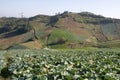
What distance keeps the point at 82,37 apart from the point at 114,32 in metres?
25.0

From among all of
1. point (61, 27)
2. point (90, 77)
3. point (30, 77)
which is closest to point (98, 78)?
point (90, 77)

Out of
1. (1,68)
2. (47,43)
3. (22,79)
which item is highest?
(22,79)

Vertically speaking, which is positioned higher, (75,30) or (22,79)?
(22,79)

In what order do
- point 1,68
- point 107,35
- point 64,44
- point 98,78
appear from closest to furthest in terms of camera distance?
point 98,78, point 1,68, point 64,44, point 107,35

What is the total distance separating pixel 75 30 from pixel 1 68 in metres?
167

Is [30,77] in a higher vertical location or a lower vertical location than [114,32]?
higher

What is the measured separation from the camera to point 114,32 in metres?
198

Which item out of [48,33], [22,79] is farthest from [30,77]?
[48,33]

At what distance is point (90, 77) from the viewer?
551 inches

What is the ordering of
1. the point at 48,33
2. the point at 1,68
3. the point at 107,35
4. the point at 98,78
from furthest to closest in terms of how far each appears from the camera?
the point at 107,35 < the point at 48,33 < the point at 1,68 < the point at 98,78

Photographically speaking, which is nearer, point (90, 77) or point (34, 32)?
point (90, 77)

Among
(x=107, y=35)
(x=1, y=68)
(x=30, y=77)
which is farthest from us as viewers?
(x=107, y=35)

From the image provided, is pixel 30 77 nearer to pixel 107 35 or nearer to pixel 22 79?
pixel 22 79

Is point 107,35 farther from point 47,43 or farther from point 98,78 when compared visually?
point 98,78
